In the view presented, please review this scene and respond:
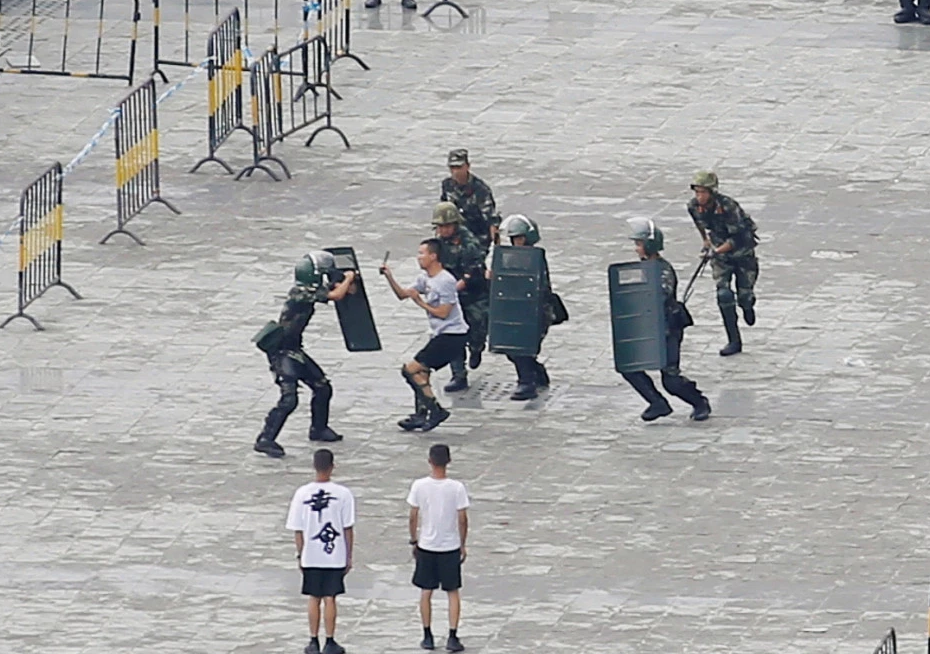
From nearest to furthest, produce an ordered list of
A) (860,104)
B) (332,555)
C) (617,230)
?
(332,555) < (617,230) < (860,104)

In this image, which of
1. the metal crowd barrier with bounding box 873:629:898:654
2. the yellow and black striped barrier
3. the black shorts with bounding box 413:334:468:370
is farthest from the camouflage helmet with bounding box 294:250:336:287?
the metal crowd barrier with bounding box 873:629:898:654

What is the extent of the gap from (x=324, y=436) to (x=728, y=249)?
3.67 m

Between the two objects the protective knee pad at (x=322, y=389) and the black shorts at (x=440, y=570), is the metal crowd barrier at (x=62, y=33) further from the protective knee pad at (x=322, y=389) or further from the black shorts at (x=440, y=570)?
the black shorts at (x=440, y=570)

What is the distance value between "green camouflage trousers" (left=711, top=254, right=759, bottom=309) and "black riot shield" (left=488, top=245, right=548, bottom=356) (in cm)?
169

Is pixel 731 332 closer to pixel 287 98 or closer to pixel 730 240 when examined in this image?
pixel 730 240

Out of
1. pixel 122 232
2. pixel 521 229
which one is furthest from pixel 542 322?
pixel 122 232

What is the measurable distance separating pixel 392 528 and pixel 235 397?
10.1 ft

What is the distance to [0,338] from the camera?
78.6 feet

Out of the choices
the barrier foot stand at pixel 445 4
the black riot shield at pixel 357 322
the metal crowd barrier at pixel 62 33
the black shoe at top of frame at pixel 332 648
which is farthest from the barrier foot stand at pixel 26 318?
the barrier foot stand at pixel 445 4

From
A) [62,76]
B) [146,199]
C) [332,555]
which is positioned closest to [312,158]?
[146,199]

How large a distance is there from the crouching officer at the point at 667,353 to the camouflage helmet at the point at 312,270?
2280 millimetres

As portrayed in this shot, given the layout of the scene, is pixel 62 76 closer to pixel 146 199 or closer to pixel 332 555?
pixel 146 199

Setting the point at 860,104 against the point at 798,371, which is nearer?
the point at 798,371

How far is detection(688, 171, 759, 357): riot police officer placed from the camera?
2320 centimetres
